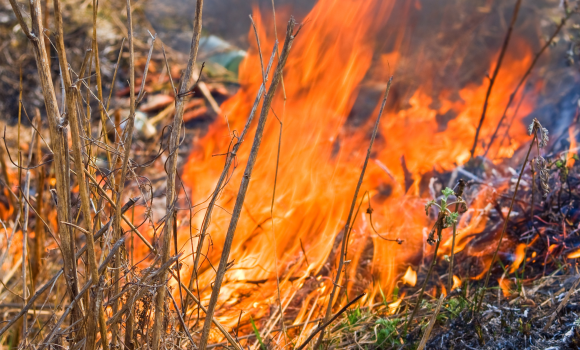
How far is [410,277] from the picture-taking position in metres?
2.32

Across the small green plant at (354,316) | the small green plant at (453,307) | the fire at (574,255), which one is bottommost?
the fire at (574,255)

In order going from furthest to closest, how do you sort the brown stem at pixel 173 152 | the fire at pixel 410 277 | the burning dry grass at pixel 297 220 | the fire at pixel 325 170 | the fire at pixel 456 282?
the fire at pixel 325 170 → the fire at pixel 410 277 → the fire at pixel 456 282 → the burning dry grass at pixel 297 220 → the brown stem at pixel 173 152

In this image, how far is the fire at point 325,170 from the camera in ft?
7.97

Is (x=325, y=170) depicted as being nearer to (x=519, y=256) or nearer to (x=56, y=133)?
(x=519, y=256)

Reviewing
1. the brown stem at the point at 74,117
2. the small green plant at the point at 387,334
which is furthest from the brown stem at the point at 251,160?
the small green plant at the point at 387,334

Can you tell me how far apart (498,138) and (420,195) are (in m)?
1.08

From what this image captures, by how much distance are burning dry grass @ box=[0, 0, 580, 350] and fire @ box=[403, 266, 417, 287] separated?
0.04 feet

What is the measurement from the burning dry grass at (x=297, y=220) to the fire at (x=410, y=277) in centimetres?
1

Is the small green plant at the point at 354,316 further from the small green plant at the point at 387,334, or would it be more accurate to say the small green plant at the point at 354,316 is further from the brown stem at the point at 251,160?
the brown stem at the point at 251,160

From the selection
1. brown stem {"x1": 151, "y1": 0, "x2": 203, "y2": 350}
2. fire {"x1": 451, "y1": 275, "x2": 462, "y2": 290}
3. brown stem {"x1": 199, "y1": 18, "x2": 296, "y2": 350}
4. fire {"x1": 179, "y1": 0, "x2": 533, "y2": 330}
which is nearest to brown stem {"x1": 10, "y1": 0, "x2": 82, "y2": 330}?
brown stem {"x1": 151, "y1": 0, "x2": 203, "y2": 350}

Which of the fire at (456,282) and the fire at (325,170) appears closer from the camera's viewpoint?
the fire at (456,282)

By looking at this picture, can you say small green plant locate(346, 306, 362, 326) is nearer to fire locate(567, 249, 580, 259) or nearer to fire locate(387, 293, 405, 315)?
fire locate(387, 293, 405, 315)

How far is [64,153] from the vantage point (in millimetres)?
1104

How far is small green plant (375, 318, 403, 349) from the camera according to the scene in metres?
1.74
